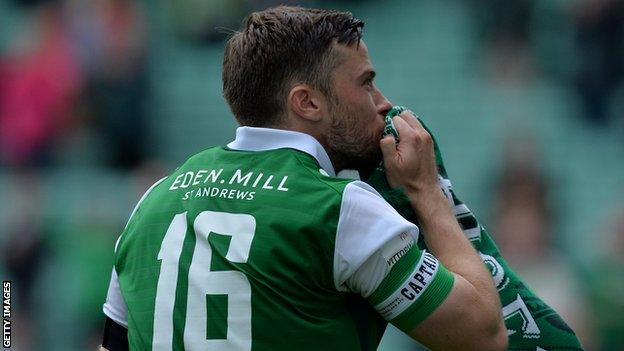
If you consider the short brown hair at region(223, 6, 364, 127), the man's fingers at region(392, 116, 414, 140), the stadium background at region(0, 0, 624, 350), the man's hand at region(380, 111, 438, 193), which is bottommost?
the stadium background at region(0, 0, 624, 350)

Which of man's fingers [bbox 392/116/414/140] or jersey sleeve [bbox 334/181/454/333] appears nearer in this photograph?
jersey sleeve [bbox 334/181/454/333]

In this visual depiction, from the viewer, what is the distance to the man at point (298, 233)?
261 centimetres

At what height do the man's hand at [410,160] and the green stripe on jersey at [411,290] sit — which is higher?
the man's hand at [410,160]

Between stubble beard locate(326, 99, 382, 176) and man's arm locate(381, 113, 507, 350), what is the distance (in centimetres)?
5

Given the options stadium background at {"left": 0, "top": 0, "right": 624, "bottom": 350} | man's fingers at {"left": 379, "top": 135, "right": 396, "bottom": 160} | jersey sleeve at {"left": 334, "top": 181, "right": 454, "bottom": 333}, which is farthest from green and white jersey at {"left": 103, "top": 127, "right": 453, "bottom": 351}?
stadium background at {"left": 0, "top": 0, "right": 624, "bottom": 350}

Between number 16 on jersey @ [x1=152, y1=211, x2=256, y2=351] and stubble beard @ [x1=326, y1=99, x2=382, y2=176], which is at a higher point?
stubble beard @ [x1=326, y1=99, x2=382, y2=176]

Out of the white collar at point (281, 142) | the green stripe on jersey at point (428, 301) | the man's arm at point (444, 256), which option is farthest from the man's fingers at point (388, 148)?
the green stripe on jersey at point (428, 301)

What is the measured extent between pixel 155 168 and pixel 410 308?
6.27 meters

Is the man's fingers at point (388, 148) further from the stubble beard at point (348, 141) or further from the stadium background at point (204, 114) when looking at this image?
the stadium background at point (204, 114)

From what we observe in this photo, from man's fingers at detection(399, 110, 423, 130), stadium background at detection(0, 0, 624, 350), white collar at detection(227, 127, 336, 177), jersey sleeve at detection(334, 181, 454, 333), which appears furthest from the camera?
stadium background at detection(0, 0, 624, 350)

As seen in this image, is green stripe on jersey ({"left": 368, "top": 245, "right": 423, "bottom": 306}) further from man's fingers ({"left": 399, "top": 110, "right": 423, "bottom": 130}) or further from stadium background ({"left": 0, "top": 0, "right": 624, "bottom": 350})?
stadium background ({"left": 0, "top": 0, "right": 624, "bottom": 350})

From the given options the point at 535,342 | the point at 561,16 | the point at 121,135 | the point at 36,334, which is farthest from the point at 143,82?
the point at 535,342

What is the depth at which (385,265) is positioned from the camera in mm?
2602

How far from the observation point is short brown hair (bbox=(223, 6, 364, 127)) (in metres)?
2.82
